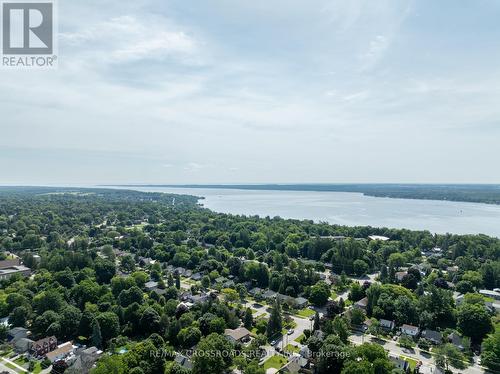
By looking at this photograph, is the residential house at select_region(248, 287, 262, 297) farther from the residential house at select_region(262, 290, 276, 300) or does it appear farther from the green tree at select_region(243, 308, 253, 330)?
the green tree at select_region(243, 308, 253, 330)

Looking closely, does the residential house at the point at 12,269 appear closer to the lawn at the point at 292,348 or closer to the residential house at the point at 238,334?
the residential house at the point at 238,334

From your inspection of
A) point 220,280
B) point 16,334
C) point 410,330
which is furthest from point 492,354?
point 16,334

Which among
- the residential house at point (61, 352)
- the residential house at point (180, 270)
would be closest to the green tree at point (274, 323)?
the residential house at point (61, 352)

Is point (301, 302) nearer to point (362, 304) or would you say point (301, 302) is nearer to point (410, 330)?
point (362, 304)

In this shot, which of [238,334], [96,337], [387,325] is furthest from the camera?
[387,325]

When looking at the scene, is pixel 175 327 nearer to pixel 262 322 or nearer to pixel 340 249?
pixel 262 322

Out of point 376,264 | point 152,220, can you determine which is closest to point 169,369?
point 376,264
